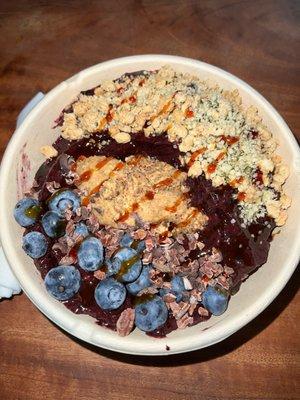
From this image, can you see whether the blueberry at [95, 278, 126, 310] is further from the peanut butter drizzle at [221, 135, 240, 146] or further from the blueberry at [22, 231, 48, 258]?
the peanut butter drizzle at [221, 135, 240, 146]

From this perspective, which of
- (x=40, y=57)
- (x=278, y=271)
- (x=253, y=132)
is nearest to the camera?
(x=278, y=271)

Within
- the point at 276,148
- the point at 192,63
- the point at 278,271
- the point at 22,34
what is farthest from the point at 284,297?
the point at 22,34

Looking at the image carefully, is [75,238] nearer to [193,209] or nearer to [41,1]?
[193,209]

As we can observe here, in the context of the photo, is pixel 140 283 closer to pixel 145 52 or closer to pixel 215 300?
pixel 215 300

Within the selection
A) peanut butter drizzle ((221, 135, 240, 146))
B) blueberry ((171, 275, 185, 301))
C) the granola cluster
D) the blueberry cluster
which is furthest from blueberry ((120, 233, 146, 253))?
peanut butter drizzle ((221, 135, 240, 146))

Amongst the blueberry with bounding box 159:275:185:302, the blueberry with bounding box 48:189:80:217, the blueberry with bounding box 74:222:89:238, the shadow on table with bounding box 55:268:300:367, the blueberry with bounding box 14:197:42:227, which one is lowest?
the shadow on table with bounding box 55:268:300:367

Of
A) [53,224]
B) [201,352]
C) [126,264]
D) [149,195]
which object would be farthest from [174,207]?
[201,352]

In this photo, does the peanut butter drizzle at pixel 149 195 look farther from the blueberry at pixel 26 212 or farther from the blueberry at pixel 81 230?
the blueberry at pixel 26 212
